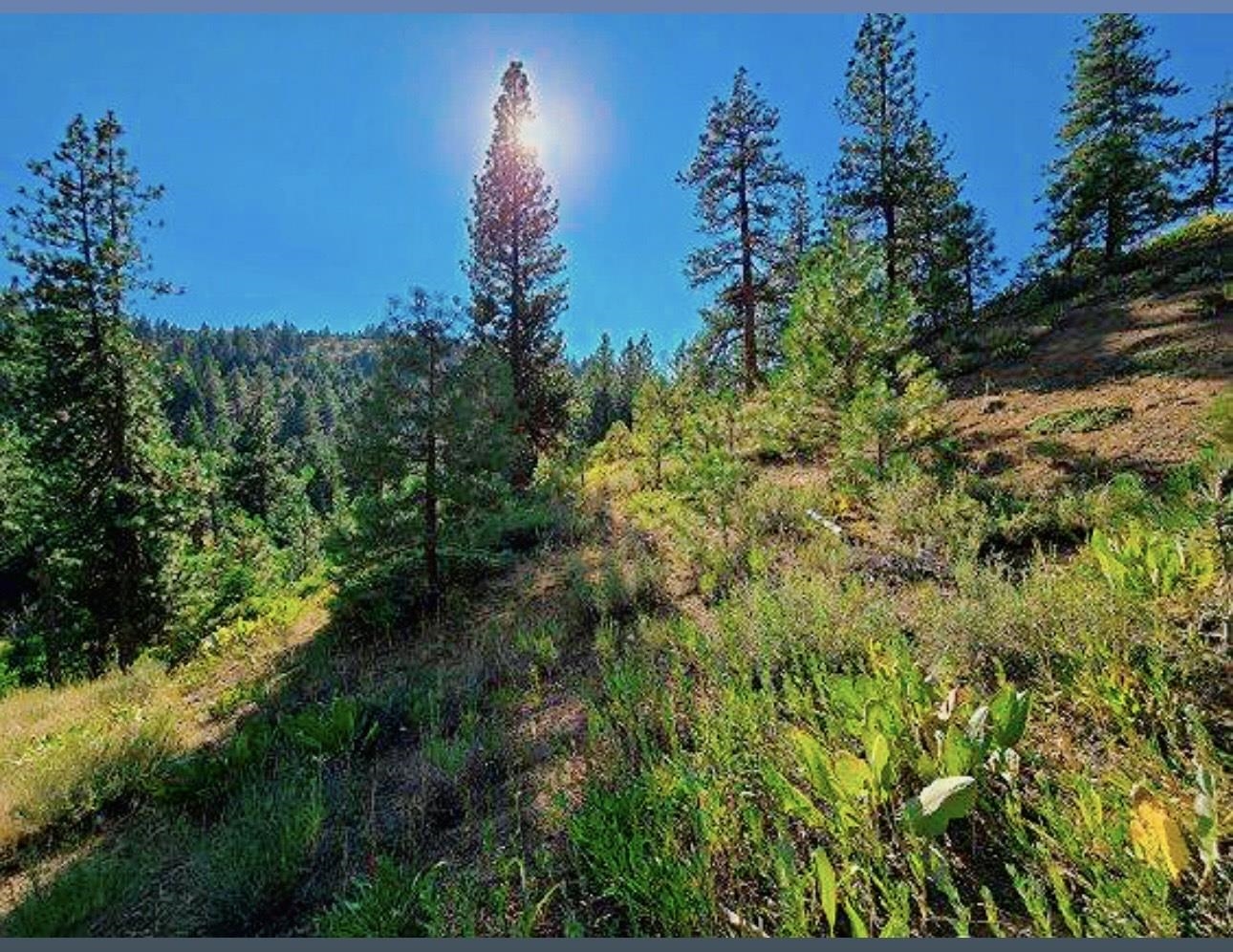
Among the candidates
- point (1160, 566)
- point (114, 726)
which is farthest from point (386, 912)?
point (114, 726)

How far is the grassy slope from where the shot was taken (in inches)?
91.6

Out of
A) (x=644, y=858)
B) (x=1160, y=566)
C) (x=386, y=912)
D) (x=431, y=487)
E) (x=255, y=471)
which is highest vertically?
(x=255, y=471)

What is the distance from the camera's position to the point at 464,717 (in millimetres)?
5023

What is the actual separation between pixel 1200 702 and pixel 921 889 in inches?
61.1

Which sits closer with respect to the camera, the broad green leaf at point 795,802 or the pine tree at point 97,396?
the broad green leaf at point 795,802

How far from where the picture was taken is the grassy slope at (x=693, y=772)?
2.33 metres

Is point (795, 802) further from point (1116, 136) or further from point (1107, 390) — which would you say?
point (1116, 136)

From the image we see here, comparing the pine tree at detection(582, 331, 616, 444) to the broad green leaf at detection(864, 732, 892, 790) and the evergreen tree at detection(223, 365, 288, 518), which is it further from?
the broad green leaf at detection(864, 732, 892, 790)

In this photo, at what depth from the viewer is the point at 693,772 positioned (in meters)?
3.03

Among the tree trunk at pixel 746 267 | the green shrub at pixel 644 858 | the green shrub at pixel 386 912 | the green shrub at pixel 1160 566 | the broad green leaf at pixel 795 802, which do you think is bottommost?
the green shrub at pixel 386 912

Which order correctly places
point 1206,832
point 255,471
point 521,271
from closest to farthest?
point 1206,832 → point 521,271 → point 255,471

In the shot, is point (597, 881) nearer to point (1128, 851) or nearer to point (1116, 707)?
point (1128, 851)

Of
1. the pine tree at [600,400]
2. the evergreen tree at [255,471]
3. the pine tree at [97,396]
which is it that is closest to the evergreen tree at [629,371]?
the pine tree at [600,400]

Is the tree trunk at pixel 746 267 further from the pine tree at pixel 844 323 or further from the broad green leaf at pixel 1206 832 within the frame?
the broad green leaf at pixel 1206 832
